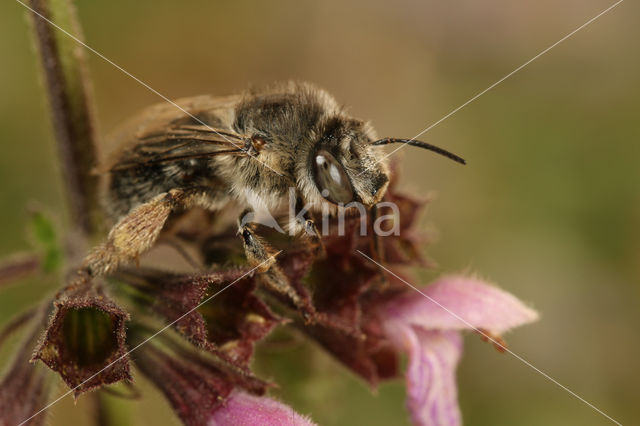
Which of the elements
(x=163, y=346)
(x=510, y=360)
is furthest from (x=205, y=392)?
(x=510, y=360)

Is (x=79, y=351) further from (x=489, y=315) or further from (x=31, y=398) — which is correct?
(x=489, y=315)

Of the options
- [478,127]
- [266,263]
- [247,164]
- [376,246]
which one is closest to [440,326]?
[376,246]

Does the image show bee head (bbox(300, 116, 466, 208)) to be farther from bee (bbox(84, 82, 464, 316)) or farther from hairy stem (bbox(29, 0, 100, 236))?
hairy stem (bbox(29, 0, 100, 236))

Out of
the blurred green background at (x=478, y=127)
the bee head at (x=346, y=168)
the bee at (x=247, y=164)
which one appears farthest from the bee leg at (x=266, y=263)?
the blurred green background at (x=478, y=127)

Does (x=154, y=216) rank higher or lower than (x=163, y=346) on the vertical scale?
higher

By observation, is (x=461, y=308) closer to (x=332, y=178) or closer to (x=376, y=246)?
(x=376, y=246)

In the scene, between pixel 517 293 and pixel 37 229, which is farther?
pixel 517 293
